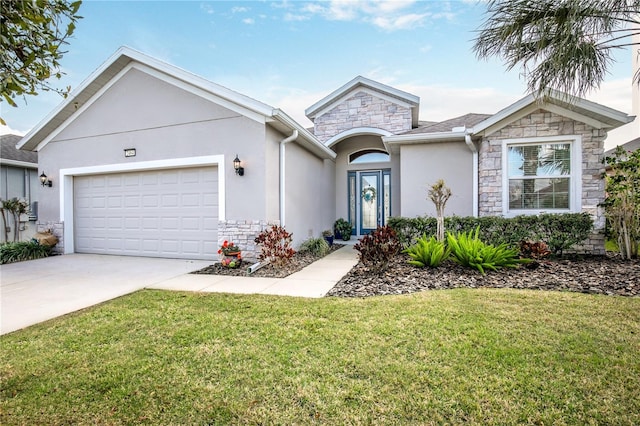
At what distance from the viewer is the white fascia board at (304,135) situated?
714 cm

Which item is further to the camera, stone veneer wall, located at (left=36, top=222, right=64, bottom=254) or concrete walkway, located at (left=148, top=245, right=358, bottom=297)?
stone veneer wall, located at (left=36, top=222, right=64, bottom=254)

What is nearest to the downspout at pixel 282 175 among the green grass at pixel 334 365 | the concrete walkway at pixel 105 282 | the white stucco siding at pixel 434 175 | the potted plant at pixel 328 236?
the concrete walkway at pixel 105 282

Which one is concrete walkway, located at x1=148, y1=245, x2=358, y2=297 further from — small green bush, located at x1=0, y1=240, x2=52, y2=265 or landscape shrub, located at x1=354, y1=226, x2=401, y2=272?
small green bush, located at x1=0, y1=240, x2=52, y2=265

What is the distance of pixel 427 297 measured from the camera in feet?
14.8

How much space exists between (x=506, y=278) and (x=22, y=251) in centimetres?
1201

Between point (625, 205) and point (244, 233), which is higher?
point (625, 205)

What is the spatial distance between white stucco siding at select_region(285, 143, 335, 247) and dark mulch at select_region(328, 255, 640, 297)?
3.00m

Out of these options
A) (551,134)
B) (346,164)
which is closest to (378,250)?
(551,134)

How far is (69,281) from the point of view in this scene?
240 inches

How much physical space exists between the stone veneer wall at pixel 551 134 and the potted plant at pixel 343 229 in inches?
197

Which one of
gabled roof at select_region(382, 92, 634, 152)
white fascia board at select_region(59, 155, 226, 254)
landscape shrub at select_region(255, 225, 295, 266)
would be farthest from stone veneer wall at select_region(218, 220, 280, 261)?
gabled roof at select_region(382, 92, 634, 152)

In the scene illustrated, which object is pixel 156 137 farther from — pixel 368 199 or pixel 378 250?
pixel 368 199

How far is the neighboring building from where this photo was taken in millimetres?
11575

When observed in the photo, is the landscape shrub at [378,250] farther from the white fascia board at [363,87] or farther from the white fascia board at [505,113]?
the white fascia board at [363,87]
